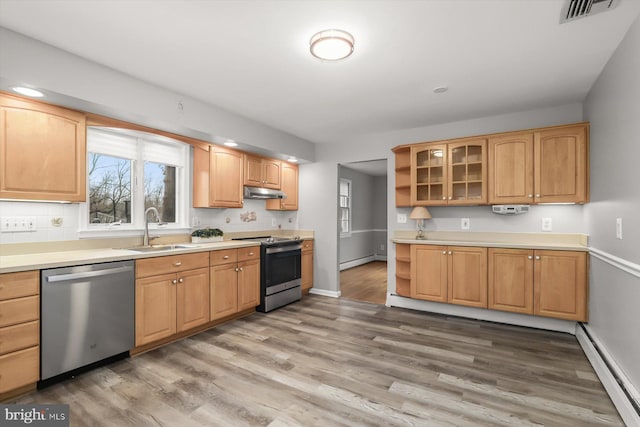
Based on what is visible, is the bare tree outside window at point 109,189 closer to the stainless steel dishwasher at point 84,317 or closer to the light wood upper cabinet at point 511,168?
the stainless steel dishwasher at point 84,317

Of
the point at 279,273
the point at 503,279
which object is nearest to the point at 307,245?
the point at 279,273

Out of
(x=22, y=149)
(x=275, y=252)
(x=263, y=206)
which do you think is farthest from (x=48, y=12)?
(x=263, y=206)

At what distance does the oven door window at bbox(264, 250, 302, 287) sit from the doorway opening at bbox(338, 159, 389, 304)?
135 centimetres

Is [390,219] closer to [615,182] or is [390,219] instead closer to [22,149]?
[615,182]

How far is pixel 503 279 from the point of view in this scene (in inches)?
139

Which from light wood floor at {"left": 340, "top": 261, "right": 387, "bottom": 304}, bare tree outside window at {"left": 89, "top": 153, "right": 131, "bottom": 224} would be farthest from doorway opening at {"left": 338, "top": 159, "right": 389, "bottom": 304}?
bare tree outside window at {"left": 89, "top": 153, "right": 131, "bottom": 224}

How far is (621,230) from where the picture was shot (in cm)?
224

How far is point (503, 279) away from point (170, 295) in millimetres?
3544

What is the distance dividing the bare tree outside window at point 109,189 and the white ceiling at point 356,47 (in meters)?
1.01

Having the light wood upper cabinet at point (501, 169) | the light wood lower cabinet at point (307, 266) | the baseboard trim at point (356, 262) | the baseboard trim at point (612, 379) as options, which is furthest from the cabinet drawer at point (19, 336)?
the baseboard trim at point (356, 262)

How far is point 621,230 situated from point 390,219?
8.55 feet

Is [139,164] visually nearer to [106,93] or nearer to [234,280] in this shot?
[106,93]

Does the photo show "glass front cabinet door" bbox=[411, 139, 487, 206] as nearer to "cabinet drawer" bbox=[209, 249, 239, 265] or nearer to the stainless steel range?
the stainless steel range

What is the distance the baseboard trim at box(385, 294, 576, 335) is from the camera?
11.2 ft
